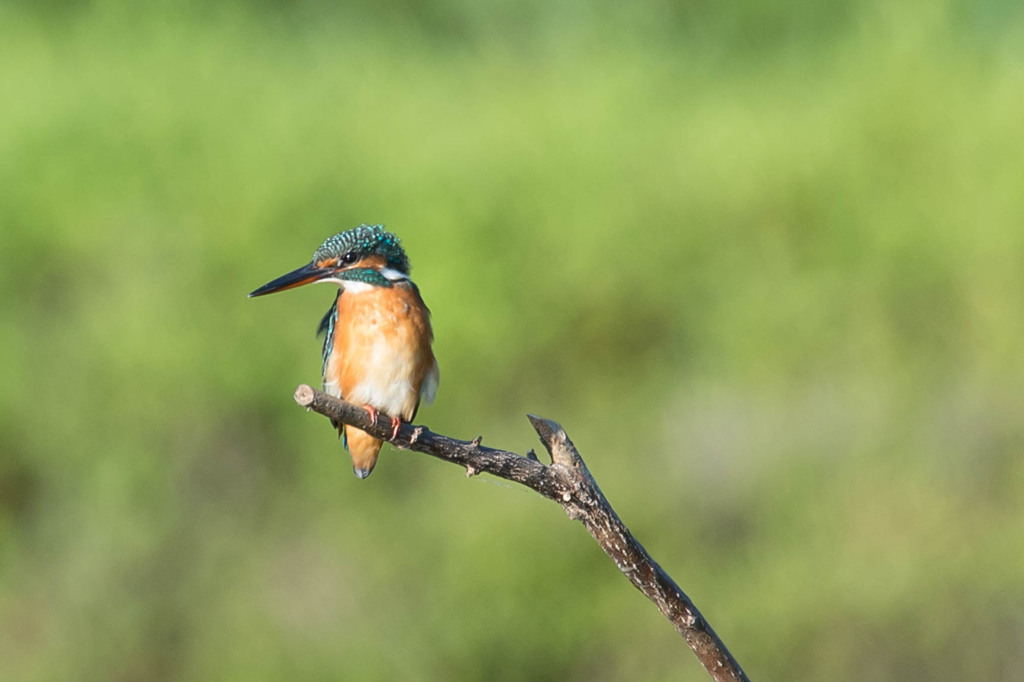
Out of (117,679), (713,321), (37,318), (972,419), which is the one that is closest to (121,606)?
(117,679)

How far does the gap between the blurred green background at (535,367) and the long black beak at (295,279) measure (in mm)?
2072

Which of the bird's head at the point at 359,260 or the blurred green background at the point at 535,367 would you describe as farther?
the blurred green background at the point at 535,367

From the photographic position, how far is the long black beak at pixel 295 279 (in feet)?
4.48

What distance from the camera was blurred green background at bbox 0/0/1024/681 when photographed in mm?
3525

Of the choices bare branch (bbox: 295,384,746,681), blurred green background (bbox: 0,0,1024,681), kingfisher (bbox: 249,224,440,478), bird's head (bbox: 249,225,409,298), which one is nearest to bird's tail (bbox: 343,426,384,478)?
kingfisher (bbox: 249,224,440,478)

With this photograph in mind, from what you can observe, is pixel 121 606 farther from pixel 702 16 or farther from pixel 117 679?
pixel 702 16

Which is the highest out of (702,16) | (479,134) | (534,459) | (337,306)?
(702,16)

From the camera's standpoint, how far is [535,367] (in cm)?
389

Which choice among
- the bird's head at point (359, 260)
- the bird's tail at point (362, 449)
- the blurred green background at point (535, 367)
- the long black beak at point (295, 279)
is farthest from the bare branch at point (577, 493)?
the blurred green background at point (535, 367)

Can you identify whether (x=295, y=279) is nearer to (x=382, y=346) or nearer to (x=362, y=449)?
(x=382, y=346)

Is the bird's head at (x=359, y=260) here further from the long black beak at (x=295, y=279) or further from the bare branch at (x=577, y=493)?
the bare branch at (x=577, y=493)

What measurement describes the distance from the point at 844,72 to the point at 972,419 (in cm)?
136

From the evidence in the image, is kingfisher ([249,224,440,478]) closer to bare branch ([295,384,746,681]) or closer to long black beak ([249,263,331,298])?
long black beak ([249,263,331,298])

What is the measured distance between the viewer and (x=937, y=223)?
4.00 metres
